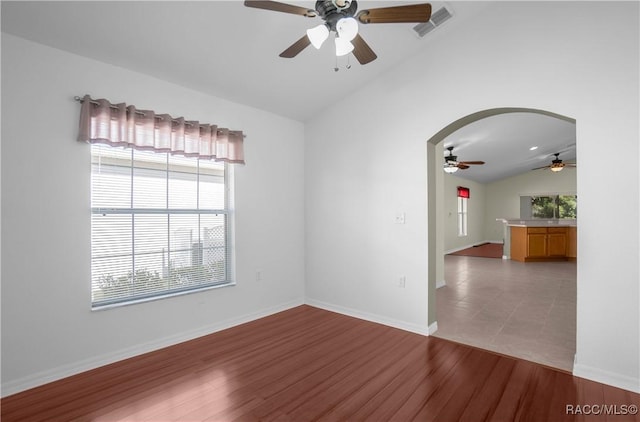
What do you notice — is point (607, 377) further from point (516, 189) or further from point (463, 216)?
point (516, 189)

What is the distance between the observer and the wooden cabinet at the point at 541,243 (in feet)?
24.5

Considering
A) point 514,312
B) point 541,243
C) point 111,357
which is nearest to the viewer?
point 111,357

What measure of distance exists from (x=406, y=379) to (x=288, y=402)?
0.93 m

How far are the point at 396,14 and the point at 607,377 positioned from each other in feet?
9.94

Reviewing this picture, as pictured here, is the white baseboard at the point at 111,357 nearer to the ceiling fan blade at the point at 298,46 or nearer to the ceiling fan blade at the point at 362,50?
the ceiling fan blade at the point at 298,46

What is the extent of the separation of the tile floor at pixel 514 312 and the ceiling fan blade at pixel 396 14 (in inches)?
113

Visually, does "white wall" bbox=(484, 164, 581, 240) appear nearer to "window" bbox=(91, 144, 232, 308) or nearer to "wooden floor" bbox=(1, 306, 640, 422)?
"wooden floor" bbox=(1, 306, 640, 422)

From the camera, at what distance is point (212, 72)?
2.94m

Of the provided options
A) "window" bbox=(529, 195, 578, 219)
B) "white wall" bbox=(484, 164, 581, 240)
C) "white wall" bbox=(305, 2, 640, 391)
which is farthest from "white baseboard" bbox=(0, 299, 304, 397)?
"window" bbox=(529, 195, 578, 219)

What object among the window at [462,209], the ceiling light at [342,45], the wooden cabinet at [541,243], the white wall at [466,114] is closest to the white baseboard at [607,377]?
the white wall at [466,114]

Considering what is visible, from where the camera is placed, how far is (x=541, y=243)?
748 centimetres

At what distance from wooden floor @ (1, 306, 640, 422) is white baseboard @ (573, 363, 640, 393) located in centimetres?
6

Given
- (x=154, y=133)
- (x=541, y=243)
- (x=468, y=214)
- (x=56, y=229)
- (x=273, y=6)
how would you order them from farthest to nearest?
(x=468, y=214) → (x=541, y=243) → (x=154, y=133) → (x=56, y=229) → (x=273, y=6)

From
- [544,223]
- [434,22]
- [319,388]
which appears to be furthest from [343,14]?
[544,223]
